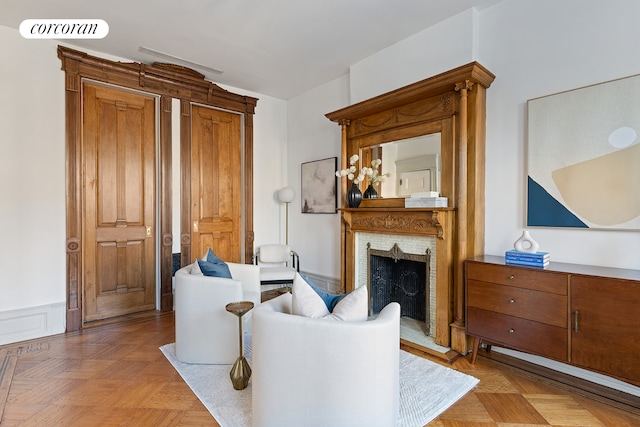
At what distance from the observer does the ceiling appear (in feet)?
9.25

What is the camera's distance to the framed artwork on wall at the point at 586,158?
7.21ft

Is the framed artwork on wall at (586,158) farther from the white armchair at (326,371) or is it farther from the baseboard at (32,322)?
the baseboard at (32,322)

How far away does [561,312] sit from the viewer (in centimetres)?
215

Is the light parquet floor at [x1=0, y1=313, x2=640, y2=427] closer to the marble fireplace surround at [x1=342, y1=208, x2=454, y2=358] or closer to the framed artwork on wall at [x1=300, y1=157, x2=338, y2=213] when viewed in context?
the marble fireplace surround at [x1=342, y1=208, x2=454, y2=358]

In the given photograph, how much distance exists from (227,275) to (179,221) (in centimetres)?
180

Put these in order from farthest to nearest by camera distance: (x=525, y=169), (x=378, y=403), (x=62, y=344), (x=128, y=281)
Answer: (x=128, y=281)
(x=62, y=344)
(x=525, y=169)
(x=378, y=403)

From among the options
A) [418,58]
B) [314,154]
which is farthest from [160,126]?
[418,58]

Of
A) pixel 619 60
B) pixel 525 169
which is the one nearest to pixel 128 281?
pixel 525 169

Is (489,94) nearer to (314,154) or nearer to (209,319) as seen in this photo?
(314,154)

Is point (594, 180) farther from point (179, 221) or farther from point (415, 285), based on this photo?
point (179, 221)


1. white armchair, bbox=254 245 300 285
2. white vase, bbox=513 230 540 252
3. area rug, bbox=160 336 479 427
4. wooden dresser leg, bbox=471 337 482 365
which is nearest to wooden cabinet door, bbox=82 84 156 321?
white armchair, bbox=254 245 300 285

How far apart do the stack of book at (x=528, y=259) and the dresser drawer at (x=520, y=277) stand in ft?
0.22

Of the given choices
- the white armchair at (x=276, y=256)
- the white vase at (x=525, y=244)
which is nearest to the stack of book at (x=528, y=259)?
the white vase at (x=525, y=244)

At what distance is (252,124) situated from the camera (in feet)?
16.1
